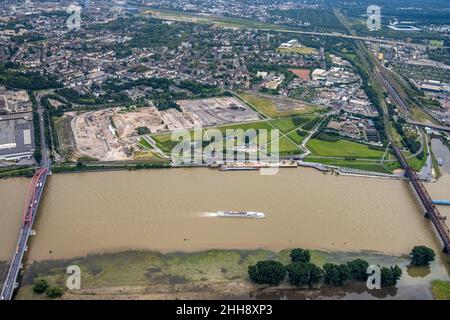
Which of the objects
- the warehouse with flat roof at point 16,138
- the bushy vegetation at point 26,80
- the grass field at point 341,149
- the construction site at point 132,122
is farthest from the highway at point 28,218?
the grass field at point 341,149

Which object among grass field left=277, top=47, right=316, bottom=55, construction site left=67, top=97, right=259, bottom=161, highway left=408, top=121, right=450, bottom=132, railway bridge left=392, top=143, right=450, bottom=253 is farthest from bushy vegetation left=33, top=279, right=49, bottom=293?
grass field left=277, top=47, right=316, bottom=55

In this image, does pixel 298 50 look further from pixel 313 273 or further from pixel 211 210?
pixel 313 273

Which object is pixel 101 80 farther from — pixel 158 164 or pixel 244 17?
pixel 244 17

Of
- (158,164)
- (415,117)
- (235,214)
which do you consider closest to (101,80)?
(158,164)

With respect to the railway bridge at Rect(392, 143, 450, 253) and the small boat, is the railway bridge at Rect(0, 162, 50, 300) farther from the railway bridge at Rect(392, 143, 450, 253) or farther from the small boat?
the small boat

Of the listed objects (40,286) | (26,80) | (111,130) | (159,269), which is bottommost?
(159,269)

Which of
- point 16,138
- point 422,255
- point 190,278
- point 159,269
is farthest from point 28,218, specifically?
point 422,255
